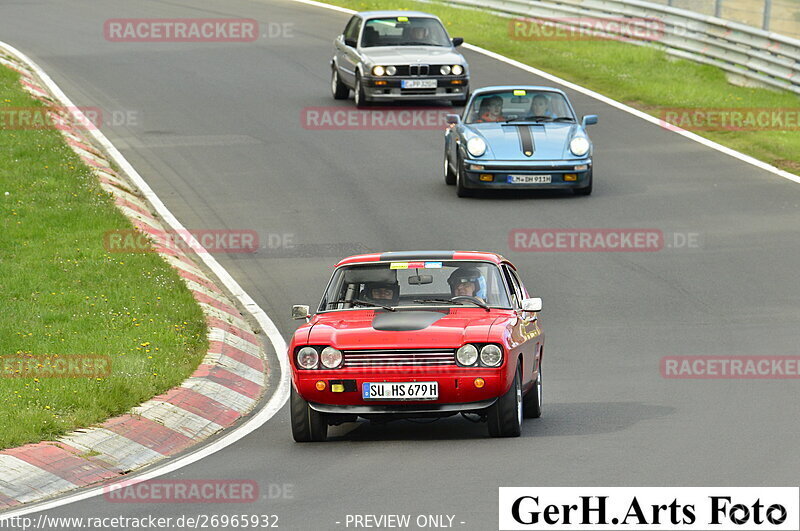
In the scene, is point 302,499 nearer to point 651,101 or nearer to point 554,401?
point 554,401

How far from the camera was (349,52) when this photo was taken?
29406mm

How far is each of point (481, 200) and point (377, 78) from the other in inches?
223

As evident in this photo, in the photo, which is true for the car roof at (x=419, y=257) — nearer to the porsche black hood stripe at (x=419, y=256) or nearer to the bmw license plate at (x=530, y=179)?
A: the porsche black hood stripe at (x=419, y=256)

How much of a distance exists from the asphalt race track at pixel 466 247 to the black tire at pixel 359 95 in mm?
1248

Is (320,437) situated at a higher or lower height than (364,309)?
lower

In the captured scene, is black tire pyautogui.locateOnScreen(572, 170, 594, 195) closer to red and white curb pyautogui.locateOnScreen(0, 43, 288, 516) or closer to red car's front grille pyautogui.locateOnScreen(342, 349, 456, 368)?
red and white curb pyautogui.locateOnScreen(0, 43, 288, 516)

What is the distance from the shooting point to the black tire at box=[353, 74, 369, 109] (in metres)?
28.7

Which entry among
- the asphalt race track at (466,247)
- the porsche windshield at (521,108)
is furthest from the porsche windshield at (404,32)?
the porsche windshield at (521,108)

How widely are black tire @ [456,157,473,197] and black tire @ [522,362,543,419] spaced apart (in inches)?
414

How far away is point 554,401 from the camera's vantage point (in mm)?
13336

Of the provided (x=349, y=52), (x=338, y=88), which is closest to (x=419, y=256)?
(x=349, y=52)

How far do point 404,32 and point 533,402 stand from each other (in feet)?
59.5

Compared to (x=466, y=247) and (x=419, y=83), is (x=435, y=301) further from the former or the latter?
(x=419, y=83)

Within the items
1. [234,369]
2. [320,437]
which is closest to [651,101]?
[234,369]
